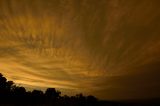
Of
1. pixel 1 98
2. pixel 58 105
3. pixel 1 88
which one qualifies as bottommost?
pixel 58 105

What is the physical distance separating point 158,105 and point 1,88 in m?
58.6

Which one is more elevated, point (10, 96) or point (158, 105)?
point (10, 96)

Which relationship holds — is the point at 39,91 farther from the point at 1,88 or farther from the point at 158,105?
the point at 158,105

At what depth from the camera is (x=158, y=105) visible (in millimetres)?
75375

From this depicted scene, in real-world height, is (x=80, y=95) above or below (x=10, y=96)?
above

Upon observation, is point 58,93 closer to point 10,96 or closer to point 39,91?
point 39,91

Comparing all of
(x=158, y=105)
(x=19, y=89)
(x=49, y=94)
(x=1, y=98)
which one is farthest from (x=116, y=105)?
(x=49, y=94)

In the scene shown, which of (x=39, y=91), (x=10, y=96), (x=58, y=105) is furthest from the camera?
(x=39, y=91)

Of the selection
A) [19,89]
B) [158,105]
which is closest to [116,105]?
[158,105]

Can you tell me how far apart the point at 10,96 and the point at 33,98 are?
11.3 metres

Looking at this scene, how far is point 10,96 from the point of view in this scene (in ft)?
332

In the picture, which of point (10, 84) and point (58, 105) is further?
point (10, 84)

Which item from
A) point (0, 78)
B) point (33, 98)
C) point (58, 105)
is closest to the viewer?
point (58, 105)

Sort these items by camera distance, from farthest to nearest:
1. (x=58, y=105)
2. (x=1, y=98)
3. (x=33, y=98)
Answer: (x=33, y=98) < (x=1, y=98) < (x=58, y=105)
